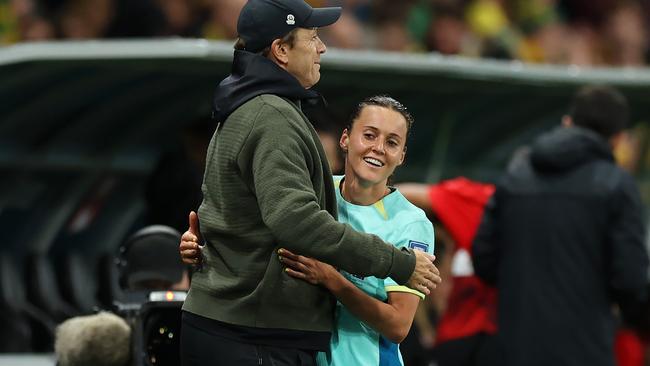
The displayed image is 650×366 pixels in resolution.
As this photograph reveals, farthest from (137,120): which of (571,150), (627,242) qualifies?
(627,242)

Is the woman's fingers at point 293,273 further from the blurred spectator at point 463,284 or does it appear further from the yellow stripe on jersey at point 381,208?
the blurred spectator at point 463,284

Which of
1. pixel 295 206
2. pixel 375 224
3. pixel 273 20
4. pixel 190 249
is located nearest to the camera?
pixel 295 206

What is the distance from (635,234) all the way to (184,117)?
4168 mm

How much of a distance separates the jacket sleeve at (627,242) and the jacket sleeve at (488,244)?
0.51m

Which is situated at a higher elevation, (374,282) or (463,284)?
(374,282)

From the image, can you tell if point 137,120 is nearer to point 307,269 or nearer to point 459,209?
point 459,209

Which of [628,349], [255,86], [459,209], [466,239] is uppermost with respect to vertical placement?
[255,86]

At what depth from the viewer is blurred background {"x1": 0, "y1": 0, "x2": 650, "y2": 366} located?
28.3 ft

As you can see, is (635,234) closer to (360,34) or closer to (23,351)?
(23,351)

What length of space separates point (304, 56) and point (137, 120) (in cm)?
574

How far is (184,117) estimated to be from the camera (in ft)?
33.5

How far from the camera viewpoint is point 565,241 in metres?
6.85

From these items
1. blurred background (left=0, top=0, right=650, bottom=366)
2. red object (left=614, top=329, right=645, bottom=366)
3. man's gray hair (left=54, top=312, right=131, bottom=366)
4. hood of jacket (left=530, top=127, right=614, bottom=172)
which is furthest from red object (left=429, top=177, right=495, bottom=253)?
red object (left=614, top=329, right=645, bottom=366)

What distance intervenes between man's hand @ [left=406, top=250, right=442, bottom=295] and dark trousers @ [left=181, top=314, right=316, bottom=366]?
344 mm
